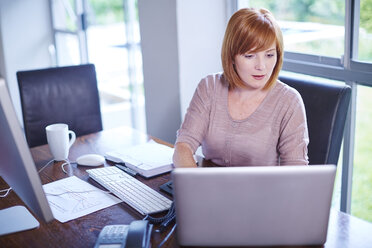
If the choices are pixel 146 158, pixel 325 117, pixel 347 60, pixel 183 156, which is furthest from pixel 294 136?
pixel 347 60

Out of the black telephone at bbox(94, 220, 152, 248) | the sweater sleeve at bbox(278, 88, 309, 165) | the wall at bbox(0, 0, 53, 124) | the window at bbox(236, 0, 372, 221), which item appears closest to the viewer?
the black telephone at bbox(94, 220, 152, 248)

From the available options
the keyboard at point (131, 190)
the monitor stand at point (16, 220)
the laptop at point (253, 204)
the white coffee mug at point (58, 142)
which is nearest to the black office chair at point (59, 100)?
the white coffee mug at point (58, 142)

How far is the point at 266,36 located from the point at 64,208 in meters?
0.80

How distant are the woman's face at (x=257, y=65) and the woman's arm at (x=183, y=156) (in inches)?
12.1

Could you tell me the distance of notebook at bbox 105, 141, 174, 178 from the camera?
1.50 metres

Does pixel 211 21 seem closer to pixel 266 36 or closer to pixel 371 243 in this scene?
pixel 266 36

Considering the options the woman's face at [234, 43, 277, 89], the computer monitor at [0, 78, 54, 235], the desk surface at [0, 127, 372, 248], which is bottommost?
the desk surface at [0, 127, 372, 248]

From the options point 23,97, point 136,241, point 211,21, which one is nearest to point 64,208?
point 136,241

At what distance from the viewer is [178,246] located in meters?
1.06

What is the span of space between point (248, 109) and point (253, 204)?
2.31ft

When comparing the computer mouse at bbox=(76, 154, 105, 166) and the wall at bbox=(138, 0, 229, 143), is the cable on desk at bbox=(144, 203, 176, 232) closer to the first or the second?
the computer mouse at bbox=(76, 154, 105, 166)

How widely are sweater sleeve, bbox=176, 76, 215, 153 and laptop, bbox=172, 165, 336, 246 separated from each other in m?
0.65

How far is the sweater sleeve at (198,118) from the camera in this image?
159 centimetres

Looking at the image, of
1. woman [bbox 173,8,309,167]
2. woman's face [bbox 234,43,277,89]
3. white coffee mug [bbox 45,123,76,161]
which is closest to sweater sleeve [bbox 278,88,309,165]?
woman [bbox 173,8,309,167]
